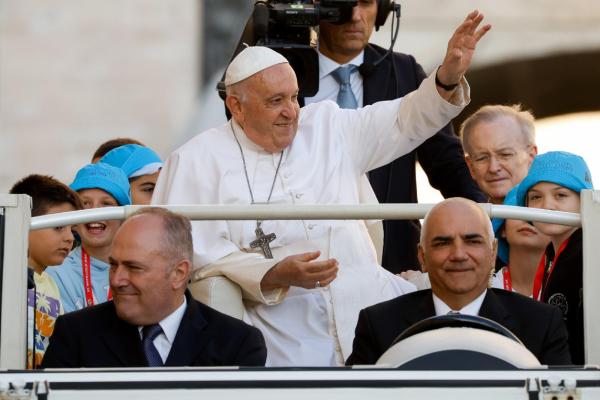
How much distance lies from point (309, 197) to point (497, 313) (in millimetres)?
1206

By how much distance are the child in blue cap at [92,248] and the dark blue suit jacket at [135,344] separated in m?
1.04

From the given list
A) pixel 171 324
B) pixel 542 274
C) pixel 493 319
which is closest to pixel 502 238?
pixel 542 274

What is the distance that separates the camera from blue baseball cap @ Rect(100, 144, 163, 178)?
8375 millimetres

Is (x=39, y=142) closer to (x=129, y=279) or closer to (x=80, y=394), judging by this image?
(x=129, y=279)

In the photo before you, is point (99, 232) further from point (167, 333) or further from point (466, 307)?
point (466, 307)

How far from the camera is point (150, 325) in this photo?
6281 millimetres

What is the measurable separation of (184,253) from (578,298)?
1.17 metres

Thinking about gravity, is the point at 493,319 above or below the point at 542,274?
below

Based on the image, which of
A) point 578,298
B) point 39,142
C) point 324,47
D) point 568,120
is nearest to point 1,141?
point 39,142

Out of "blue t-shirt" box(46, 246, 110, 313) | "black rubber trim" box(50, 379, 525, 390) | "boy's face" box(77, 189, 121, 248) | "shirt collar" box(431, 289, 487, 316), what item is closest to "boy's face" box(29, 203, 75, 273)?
"blue t-shirt" box(46, 246, 110, 313)

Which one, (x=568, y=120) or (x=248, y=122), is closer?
(x=248, y=122)

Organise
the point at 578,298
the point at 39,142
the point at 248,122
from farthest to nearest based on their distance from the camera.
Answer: the point at 39,142
the point at 248,122
the point at 578,298

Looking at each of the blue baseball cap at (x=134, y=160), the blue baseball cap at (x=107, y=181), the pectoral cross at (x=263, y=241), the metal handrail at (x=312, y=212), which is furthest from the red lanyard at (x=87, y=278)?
the metal handrail at (x=312, y=212)

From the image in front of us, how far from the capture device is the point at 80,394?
17.3 feet
